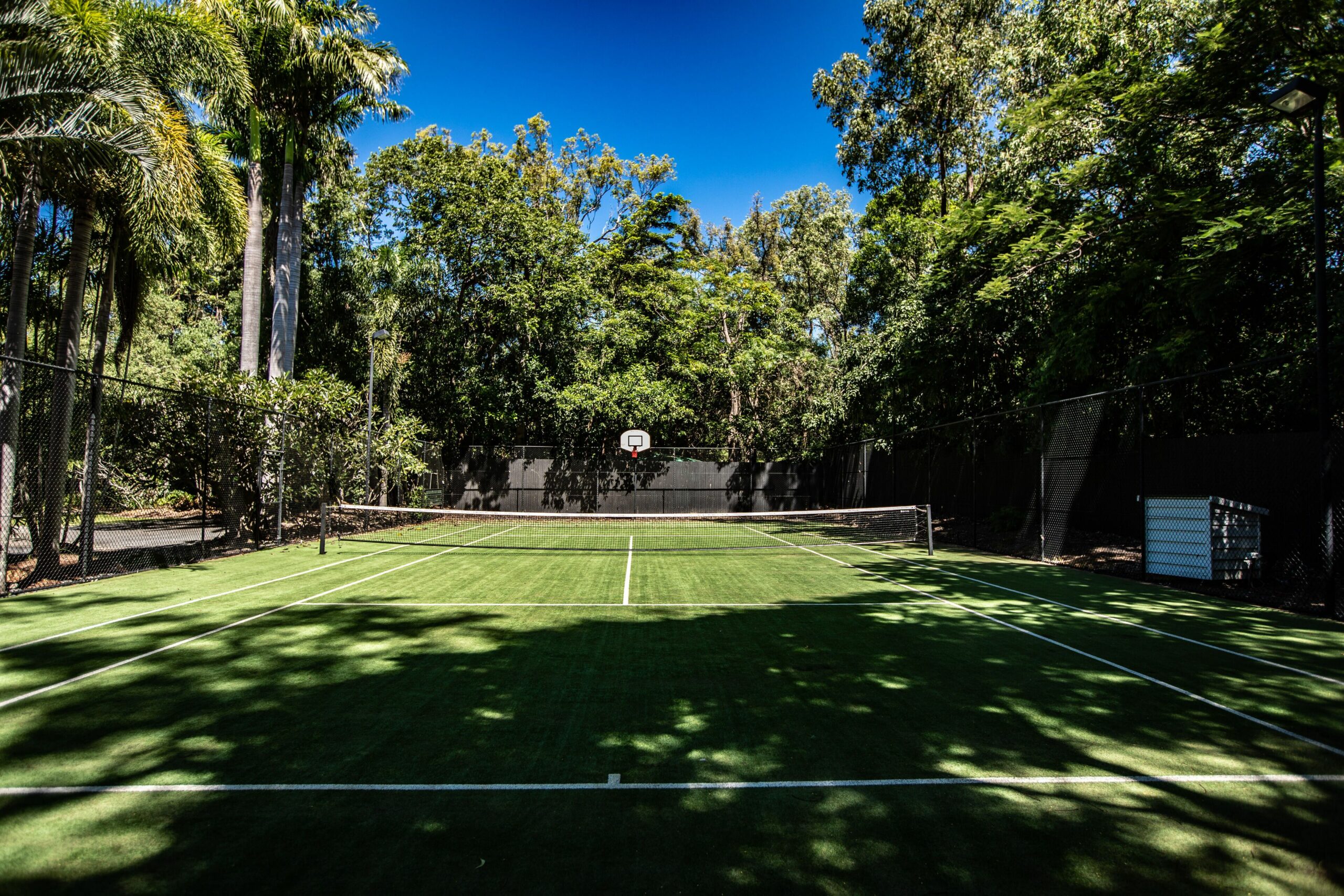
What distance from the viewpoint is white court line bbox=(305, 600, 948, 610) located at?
848cm

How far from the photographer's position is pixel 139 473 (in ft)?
45.0

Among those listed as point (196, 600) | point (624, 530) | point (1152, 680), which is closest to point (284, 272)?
point (624, 530)

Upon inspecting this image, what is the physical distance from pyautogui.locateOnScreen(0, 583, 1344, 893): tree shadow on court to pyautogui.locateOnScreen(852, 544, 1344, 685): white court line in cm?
164

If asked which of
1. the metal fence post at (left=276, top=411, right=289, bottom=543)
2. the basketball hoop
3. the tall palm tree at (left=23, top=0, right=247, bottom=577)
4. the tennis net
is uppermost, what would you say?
the tall palm tree at (left=23, top=0, right=247, bottom=577)

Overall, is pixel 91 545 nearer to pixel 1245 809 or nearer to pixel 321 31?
pixel 1245 809

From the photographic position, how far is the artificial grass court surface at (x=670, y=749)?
9.65 feet

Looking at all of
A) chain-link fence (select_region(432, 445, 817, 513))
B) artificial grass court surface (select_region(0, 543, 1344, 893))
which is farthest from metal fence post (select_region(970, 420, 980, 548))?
chain-link fence (select_region(432, 445, 817, 513))

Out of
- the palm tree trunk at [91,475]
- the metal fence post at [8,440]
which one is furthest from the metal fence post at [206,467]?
the metal fence post at [8,440]

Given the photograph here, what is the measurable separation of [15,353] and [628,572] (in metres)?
10.6

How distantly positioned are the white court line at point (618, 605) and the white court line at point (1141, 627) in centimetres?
163

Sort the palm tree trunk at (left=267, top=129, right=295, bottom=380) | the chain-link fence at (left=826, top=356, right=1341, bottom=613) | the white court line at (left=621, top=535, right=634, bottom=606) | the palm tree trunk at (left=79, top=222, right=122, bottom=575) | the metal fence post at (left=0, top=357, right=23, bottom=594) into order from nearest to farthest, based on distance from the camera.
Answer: the white court line at (left=621, top=535, right=634, bottom=606) < the metal fence post at (left=0, top=357, right=23, bottom=594) < the palm tree trunk at (left=79, top=222, right=122, bottom=575) < the chain-link fence at (left=826, top=356, right=1341, bottom=613) < the palm tree trunk at (left=267, top=129, right=295, bottom=380)

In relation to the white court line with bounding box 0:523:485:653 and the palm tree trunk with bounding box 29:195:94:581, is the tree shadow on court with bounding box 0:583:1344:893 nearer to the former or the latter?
the white court line with bounding box 0:523:485:653

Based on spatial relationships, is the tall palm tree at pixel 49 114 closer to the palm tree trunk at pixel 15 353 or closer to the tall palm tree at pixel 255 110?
the palm tree trunk at pixel 15 353

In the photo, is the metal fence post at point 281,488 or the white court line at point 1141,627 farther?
the metal fence post at point 281,488
